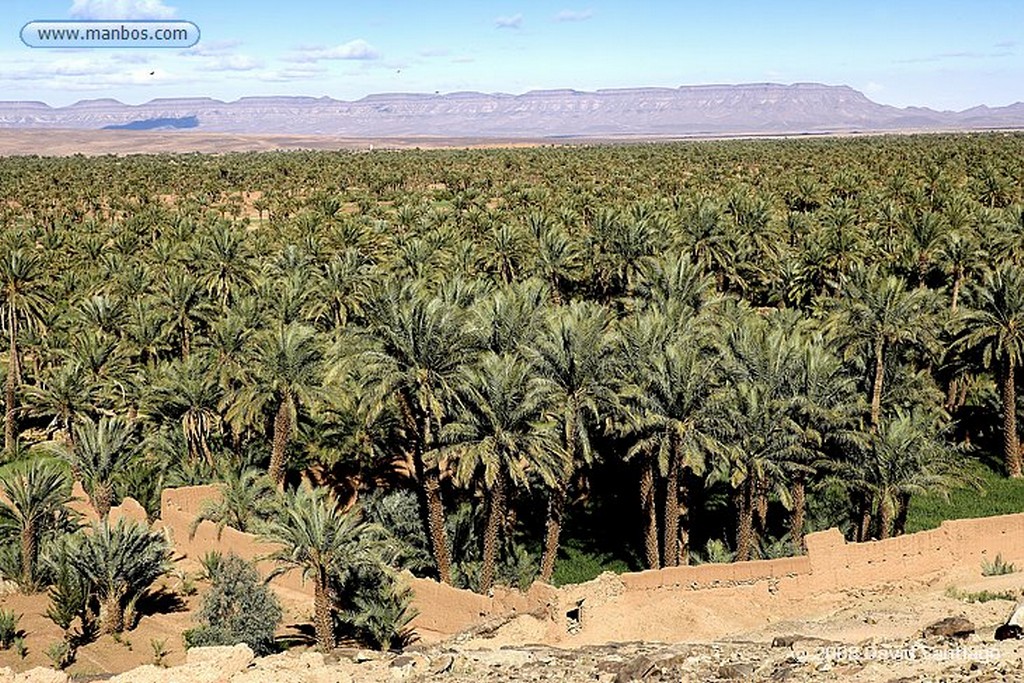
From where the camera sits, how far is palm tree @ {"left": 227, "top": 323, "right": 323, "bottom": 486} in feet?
100

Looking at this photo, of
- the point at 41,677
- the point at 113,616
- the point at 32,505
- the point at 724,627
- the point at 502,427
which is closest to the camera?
the point at 41,677

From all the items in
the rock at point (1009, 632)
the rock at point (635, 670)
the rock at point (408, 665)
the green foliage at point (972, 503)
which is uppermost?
the rock at point (1009, 632)

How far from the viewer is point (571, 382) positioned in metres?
26.5

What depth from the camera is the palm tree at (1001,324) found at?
32562mm

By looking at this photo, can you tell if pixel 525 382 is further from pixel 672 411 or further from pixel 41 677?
pixel 41 677

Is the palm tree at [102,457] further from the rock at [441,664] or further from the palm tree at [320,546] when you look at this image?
the rock at [441,664]

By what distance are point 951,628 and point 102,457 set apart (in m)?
24.4

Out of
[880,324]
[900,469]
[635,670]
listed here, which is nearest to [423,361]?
[635,670]

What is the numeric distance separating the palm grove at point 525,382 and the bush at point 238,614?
60.1 inches

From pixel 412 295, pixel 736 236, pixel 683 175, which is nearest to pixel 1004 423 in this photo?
pixel 736 236

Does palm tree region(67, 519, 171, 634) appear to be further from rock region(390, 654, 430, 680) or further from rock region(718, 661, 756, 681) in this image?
rock region(718, 661, 756, 681)

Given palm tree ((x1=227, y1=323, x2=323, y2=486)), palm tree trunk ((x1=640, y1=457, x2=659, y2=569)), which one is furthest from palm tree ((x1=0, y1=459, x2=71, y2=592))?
palm tree trunk ((x1=640, y1=457, x2=659, y2=569))

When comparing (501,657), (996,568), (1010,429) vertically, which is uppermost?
(501,657)

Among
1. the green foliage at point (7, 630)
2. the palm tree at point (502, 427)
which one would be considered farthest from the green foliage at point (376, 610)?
the green foliage at point (7, 630)
